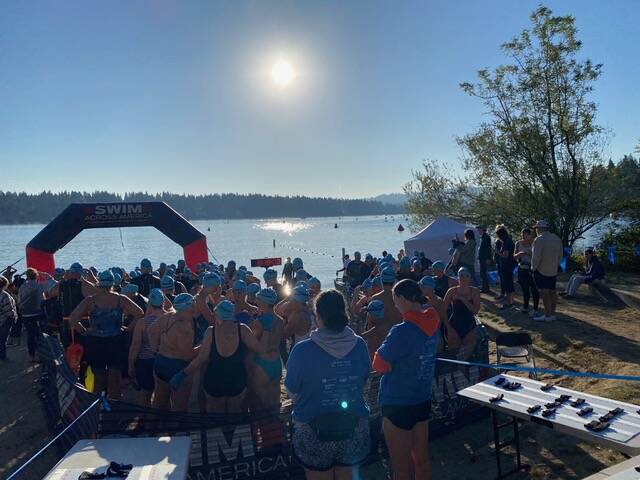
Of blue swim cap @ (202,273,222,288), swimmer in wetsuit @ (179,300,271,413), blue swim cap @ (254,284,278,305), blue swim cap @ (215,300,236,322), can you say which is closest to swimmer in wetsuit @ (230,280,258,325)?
blue swim cap @ (202,273,222,288)

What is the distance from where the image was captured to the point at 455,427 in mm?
5355

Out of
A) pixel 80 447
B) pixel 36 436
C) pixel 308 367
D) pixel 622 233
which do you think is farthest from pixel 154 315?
pixel 622 233

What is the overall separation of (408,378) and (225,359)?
1.89 meters

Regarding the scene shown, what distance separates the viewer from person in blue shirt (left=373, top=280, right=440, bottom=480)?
3.28 metres

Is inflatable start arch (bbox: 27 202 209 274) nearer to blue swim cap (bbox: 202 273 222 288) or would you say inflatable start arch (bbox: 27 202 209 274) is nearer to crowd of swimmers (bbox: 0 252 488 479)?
crowd of swimmers (bbox: 0 252 488 479)

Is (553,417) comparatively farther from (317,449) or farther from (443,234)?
(443,234)

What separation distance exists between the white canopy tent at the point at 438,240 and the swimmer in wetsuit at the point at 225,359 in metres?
11.7

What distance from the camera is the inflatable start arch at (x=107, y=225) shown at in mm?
12891

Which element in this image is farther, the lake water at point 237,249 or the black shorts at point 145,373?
the lake water at point 237,249

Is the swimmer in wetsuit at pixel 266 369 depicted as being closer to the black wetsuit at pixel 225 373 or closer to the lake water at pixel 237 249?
the black wetsuit at pixel 225 373

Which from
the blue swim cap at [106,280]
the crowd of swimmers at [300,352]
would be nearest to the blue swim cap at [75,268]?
the crowd of swimmers at [300,352]

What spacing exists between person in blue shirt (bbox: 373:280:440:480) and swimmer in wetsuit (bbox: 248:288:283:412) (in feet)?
5.43

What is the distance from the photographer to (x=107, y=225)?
45.7 ft

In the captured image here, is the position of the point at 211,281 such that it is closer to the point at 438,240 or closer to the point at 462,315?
the point at 462,315
